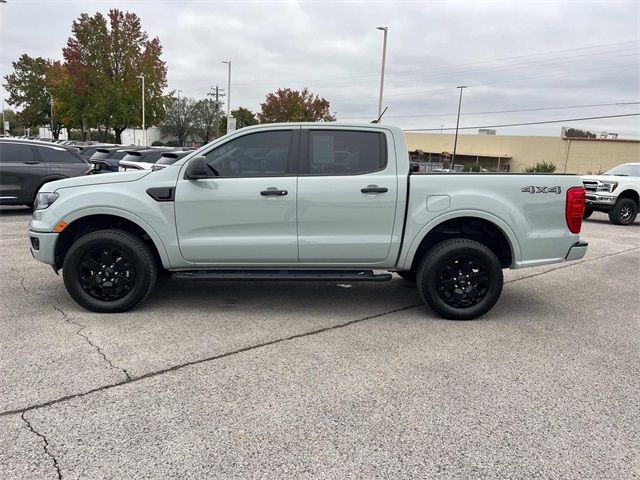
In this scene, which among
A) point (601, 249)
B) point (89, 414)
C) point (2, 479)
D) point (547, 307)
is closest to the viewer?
point (2, 479)

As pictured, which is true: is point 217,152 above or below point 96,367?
above

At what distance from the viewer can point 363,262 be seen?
4.80 m

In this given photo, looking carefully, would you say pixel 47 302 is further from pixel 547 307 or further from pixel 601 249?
pixel 601 249

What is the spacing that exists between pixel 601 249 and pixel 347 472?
892cm

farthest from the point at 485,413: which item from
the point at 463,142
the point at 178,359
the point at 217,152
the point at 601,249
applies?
the point at 463,142

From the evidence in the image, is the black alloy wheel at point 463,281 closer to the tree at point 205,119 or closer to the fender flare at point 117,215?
the fender flare at point 117,215

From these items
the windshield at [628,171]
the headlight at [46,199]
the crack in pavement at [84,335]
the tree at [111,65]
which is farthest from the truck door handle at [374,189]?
the tree at [111,65]

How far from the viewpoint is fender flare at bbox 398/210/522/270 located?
4672 mm

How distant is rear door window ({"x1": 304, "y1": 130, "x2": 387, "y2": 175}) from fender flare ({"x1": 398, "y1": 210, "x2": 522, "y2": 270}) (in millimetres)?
752

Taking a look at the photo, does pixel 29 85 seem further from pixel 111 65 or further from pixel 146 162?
pixel 146 162

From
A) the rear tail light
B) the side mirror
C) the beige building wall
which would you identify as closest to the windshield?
the rear tail light

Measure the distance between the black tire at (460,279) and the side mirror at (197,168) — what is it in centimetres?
232

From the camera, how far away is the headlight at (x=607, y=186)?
44.4ft

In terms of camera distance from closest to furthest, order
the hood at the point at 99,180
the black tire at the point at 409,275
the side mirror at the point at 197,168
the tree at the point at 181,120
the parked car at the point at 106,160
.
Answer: the side mirror at the point at 197,168
the hood at the point at 99,180
the black tire at the point at 409,275
the parked car at the point at 106,160
the tree at the point at 181,120
